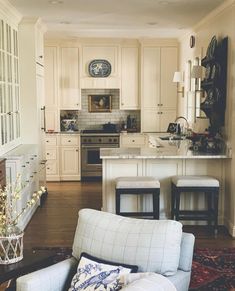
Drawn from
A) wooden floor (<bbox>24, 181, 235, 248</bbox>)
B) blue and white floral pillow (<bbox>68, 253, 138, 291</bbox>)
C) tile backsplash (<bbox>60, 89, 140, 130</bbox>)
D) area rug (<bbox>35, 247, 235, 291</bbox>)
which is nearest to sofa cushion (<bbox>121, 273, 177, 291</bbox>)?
blue and white floral pillow (<bbox>68, 253, 138, 291</bbox>)

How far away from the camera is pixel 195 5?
18.0 ft

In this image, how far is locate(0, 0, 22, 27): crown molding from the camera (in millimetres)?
5227

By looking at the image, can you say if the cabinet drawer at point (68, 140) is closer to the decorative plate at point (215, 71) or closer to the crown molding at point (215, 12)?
the crown molding at point (215, 12)

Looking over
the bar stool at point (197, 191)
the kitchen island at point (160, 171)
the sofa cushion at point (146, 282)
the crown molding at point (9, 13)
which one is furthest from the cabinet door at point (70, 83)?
the sofa cushion at point (146, 282)

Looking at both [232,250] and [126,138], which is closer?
[232,250]

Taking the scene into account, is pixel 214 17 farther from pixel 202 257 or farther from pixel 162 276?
pixel 162 276

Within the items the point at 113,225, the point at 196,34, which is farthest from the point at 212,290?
the point at 196,34

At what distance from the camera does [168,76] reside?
8719 mm

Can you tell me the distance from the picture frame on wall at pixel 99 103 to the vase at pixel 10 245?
20.9 ft

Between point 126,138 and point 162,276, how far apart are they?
641cm

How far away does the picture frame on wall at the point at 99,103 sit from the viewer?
9.05 metres

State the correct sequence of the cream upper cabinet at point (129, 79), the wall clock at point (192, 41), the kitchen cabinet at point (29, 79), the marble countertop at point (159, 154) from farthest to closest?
the cream upper cabinet at point (129, 79) → the wall clock at point (192, 41) → the kitchen cabinet at point (29, 79) → the marble countertop at point (159, 154)

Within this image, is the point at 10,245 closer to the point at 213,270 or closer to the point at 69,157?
the point at 213,270

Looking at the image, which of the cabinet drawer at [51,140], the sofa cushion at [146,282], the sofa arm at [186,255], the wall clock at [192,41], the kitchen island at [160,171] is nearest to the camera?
the sofa cushion at [146,282]
